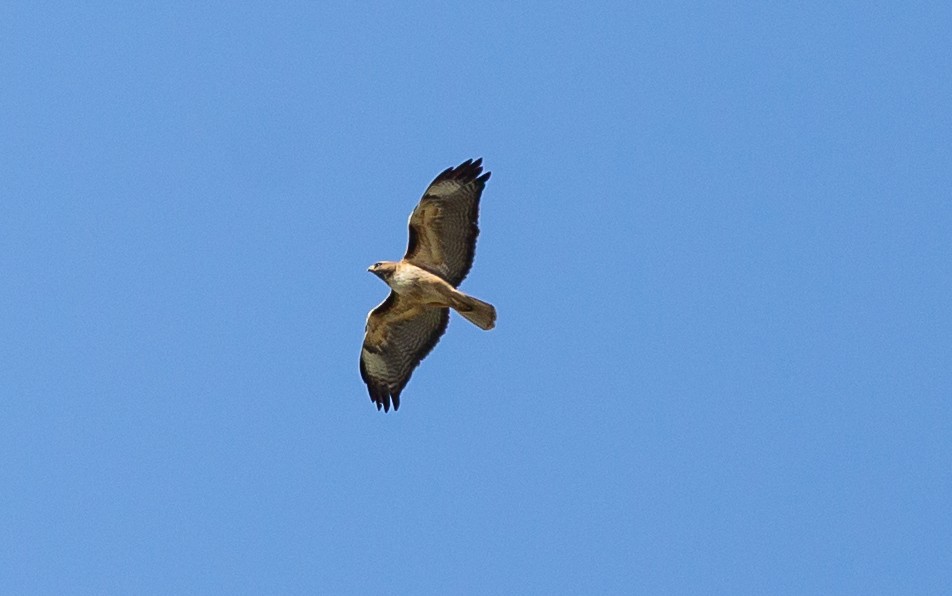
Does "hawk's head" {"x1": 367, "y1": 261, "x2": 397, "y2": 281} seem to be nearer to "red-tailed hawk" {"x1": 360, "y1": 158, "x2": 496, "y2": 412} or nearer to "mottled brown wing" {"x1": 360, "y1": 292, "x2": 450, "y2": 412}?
"red-tailed hawk" {"x1": 360, "y1": 158, "x2": 496, "y2": 412}

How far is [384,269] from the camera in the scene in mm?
19281

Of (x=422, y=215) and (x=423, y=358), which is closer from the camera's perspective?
(x=422, y=215)

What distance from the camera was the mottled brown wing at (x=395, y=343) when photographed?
20.1 meters

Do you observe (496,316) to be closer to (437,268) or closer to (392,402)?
(437,268)

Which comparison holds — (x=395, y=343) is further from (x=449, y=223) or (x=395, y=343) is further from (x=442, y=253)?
(x=449, y=223)

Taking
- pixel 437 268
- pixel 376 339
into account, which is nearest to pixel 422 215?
pixel 437 268

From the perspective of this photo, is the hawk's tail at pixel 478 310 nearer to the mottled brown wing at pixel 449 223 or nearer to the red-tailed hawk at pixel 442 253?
the red-tailed hawk at pixel 442 253

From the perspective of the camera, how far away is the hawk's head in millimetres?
19250

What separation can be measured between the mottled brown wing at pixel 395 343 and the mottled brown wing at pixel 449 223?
2.58ft

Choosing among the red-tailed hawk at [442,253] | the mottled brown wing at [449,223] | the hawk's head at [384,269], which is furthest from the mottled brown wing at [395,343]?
the mottled brown wing at [449,223]

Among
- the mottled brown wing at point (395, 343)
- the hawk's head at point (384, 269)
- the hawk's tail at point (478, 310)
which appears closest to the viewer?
the hawk's tail at point (478, 310)

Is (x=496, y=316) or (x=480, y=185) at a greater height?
(x=480, y=185)

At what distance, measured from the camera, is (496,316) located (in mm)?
18828

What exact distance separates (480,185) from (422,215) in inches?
31.6
